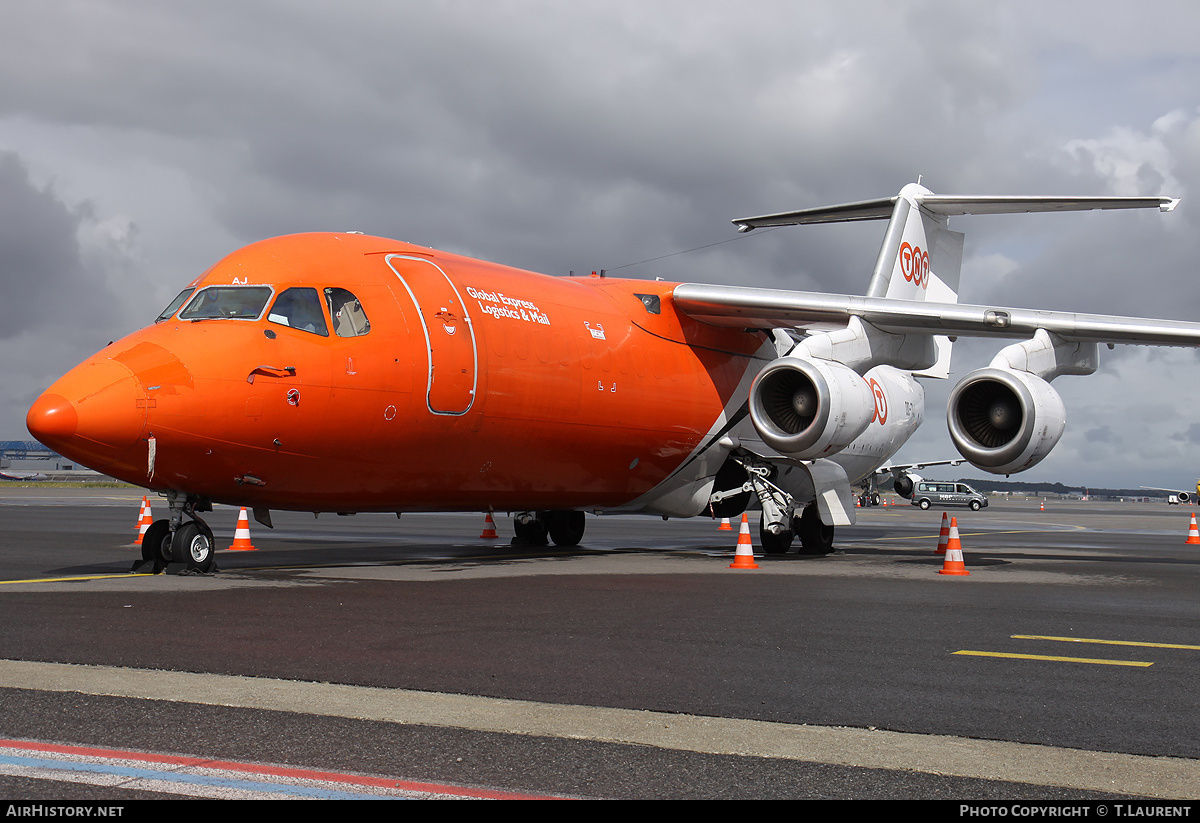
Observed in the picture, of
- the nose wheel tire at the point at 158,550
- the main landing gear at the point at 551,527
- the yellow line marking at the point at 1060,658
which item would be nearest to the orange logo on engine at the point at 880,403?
the main landing gear at the point at 551,527

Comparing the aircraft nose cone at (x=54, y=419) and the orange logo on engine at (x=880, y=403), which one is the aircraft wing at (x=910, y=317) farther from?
the aircraft nose cone at (x=54, y=419)

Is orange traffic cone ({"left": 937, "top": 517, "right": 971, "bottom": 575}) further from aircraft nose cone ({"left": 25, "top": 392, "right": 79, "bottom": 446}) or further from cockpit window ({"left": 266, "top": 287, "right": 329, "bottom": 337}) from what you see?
aircraft nose cone ({"left": 25, "top": 392, "right": 79, "bottom": 446})

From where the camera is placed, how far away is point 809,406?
15086mm

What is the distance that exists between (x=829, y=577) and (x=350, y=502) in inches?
210

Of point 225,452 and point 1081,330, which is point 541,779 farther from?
point 1081,330

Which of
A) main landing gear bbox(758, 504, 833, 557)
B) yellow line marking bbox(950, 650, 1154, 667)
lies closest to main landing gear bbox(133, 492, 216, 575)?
yellow line marking bbox(950, 650, 1154, 667)

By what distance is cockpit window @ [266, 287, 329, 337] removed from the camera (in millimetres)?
10945

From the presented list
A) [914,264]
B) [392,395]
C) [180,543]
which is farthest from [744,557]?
[914,264]

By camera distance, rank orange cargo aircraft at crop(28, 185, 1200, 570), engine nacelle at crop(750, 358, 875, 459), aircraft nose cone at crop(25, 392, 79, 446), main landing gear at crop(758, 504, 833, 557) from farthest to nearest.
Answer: main landing gear at crop(758, 504, 833, 557)
engine nacelle at crop(750, 358, 875, 459)
orange cargo aircraft at crop(28, 185, 1200, 570)
aircraft nose cone at crop(25, 392, 79, 446)

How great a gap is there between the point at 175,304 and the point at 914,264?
13178mm

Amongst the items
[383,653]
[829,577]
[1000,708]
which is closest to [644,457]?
[829,577]

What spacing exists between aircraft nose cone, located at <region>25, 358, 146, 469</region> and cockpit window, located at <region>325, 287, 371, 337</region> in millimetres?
2095

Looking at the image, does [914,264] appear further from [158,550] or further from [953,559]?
[158,550]

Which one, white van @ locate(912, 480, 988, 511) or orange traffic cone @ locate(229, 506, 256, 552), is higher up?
orange traffic cone @ locate(229, 506, 256, 552)
